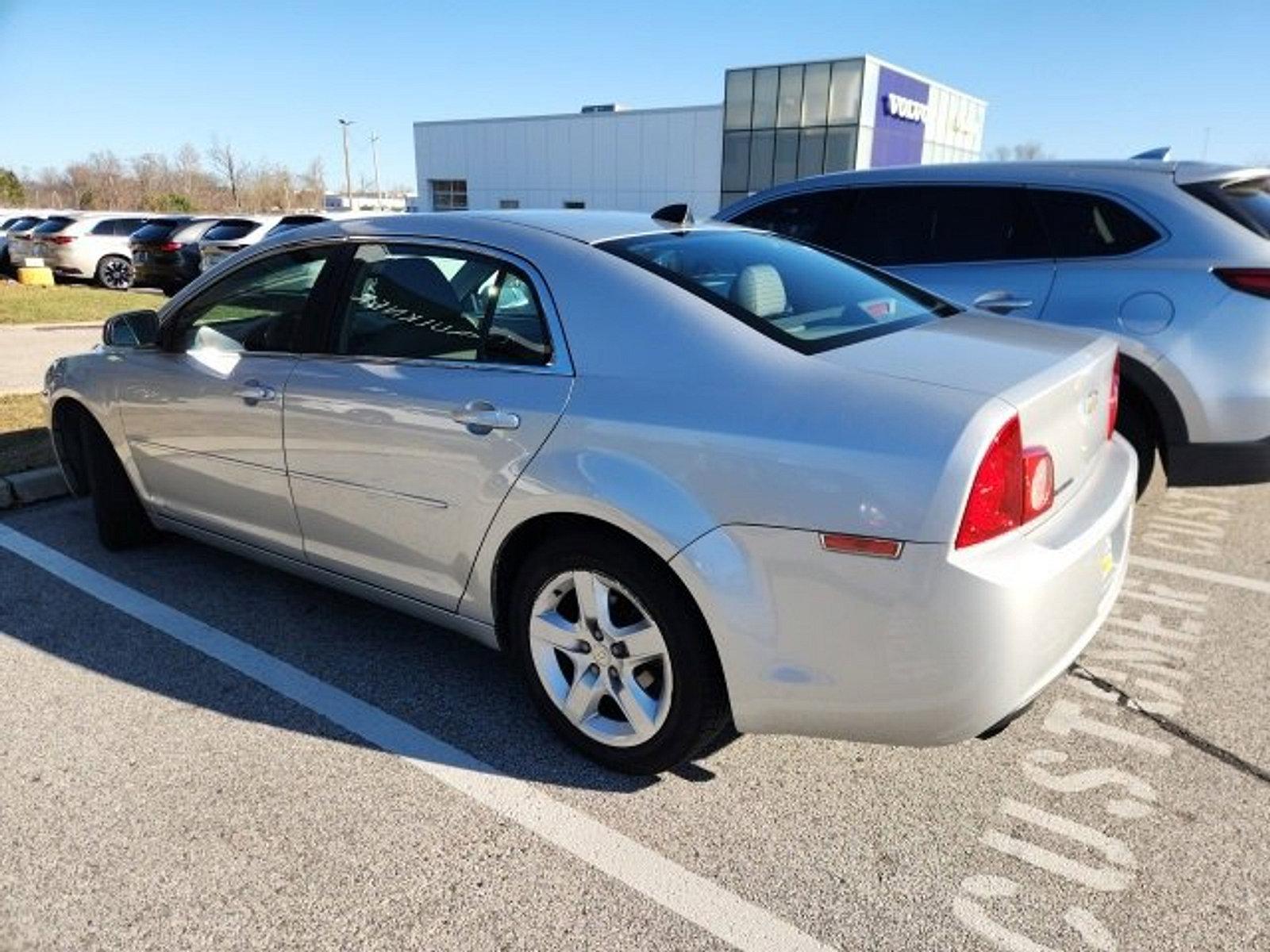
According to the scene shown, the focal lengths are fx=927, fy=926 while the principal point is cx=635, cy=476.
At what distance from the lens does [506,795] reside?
2605 mm

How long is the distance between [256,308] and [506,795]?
215 centimetres

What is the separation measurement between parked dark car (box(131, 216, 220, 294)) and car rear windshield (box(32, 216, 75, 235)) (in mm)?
3235

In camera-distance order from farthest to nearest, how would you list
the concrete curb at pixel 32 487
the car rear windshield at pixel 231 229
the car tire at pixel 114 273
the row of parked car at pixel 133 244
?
the car tire at pixel 114 273 → the row of parked car at pixel 133 244 → the car rear windshield at pixel 231 229 → the concrete curb at pixel 32 487

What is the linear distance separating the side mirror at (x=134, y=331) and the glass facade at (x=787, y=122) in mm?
32725

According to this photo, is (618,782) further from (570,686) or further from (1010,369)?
(1010,369)

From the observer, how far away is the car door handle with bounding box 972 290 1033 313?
4.22 m

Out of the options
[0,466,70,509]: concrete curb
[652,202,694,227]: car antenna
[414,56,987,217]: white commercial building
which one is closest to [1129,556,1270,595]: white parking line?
[652,202,694,227]: car antenna

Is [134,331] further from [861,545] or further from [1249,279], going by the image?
[1249,279]

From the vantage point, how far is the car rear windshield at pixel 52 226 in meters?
19.2

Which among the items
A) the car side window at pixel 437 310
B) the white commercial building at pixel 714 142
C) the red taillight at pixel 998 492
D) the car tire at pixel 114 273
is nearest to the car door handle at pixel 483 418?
the car side window at pixel 437 310

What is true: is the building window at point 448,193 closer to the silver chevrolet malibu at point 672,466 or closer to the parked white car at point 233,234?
the parked white car at point 233,234

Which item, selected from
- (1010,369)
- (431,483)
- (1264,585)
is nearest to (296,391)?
(431,483)

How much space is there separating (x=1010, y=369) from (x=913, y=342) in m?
0.31

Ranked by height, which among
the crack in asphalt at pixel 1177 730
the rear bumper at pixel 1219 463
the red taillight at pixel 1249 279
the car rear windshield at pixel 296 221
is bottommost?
the crack in asphalt at pixel 1177 730
